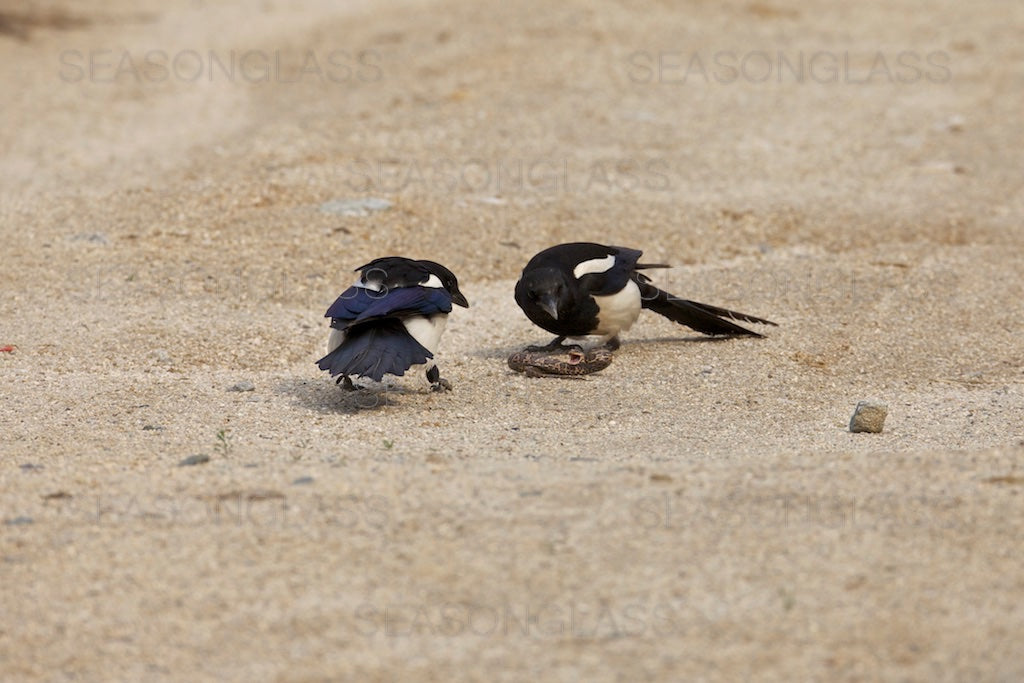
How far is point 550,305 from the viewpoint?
5.86m

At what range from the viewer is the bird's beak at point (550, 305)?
19.2ft

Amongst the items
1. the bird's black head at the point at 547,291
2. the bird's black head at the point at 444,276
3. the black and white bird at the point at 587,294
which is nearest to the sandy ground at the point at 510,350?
the black and white bird at the point at 587,294

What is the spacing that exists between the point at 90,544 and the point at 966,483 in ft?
8.38

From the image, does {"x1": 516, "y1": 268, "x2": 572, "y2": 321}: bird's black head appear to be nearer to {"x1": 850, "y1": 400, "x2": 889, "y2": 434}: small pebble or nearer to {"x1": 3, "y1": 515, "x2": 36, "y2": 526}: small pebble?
{"x1": 850, "y1": 400, "x2": 889, "y2": 434}: small pebble

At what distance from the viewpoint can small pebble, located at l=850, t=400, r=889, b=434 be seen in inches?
200

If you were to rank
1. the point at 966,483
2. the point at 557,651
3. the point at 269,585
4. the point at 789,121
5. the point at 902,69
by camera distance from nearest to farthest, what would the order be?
the point at 557,651 → the point at 269,585 → the point at 966,483 → the point at 789,121 → the point at 902,69

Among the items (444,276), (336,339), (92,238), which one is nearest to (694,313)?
(444,276)

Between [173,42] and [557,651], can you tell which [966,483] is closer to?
[557,651]

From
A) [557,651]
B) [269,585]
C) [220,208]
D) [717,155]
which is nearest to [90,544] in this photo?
[269,585]

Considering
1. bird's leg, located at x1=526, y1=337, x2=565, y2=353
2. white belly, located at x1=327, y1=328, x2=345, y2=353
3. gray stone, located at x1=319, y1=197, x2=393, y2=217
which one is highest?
gray stone, located at x1=319, y1=197, x2=393, y2=217

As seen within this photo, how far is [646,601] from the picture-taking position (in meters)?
3.27

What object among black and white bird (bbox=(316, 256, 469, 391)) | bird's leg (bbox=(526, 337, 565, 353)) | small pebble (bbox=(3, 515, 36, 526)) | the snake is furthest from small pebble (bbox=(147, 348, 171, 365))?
small pebble (bbox=(3, 515, 36, 526))

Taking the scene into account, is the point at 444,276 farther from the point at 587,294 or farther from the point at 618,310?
the point at 618,310

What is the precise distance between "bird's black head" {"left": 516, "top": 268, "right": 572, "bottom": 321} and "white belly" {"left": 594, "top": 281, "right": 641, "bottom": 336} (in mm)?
187
